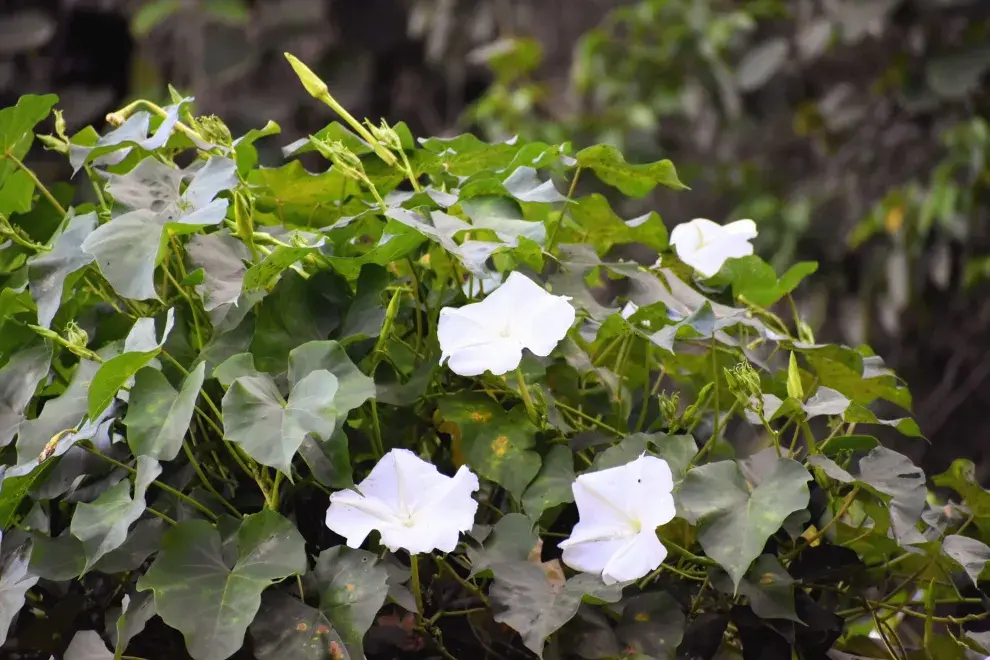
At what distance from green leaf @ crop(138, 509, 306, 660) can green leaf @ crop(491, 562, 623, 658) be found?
10cm

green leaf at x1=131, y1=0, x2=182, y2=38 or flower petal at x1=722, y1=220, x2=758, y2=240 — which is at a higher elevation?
flower petal at x1=722, y1=220, x2=758, y2=240

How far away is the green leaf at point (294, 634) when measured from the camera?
473 millimetres

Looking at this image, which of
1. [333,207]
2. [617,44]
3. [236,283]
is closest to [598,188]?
[617,44]

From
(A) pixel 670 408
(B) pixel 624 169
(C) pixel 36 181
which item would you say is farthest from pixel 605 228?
(C) pixel 36 181

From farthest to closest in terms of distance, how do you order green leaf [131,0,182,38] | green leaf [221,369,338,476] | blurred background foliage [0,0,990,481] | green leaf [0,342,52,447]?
1. green leaf [131,0,182,38]
2. blurred background foliage [0,0,990,481]
3. green leaf [0,342,52,447]
4. green leaf [221,369,338,476]

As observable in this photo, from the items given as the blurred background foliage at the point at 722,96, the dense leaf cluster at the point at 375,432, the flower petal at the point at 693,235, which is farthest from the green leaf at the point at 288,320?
the blurred background foliage at the point at 722,96

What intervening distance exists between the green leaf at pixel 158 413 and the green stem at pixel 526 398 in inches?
6.1

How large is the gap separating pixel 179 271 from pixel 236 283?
6 centimetres

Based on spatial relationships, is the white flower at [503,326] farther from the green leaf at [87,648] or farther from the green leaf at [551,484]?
the green leaf at [87,648]

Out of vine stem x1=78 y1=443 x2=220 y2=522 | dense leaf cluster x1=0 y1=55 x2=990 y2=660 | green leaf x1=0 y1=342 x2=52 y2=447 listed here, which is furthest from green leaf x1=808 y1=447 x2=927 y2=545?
green leaf x1=0 y1=342 x2=52 y2=447

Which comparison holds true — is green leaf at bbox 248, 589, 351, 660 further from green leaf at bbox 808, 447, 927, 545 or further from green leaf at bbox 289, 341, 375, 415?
green leaf at bbox 808, 447, 927, 545

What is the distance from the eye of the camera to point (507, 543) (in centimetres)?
52

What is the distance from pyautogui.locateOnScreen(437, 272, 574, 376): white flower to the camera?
1.63 ft

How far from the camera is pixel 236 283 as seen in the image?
0.53 m
